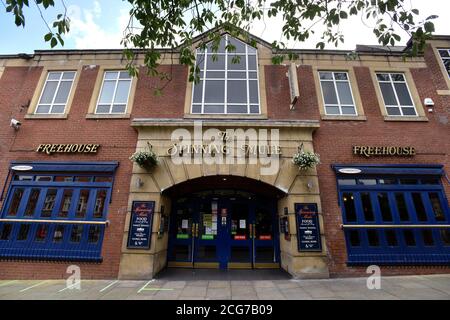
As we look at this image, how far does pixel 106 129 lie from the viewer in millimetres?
8406

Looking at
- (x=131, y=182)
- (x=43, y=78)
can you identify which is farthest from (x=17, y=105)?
(x=131, y=182)

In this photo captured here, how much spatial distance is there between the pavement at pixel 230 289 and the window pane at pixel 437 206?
1.89 m

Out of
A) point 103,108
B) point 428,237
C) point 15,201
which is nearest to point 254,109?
point 103,108

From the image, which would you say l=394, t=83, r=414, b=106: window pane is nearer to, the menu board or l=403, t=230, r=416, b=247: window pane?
l=403, t=230, r=416, b=247: window pane

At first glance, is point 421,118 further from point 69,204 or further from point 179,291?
point 69,204

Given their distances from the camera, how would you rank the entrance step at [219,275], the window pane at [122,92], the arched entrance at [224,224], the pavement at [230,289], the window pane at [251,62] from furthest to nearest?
the window pane at [251,62], the window pane at [122,92], the arched entrance at [224,224], the entrance step at [219,275], the pavement at [230,289]

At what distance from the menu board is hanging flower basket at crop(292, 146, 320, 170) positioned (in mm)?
5072

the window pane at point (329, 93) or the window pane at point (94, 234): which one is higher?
the window pane at point (329, 93)

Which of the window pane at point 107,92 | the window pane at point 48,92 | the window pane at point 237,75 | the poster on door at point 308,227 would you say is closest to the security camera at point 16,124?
the window pane at point 48,92

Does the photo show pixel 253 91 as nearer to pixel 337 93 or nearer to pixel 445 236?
pixel 337 93

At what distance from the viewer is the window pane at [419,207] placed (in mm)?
7613

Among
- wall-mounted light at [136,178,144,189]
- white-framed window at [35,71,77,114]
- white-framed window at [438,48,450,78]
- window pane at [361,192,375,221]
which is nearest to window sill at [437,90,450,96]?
white-framed window at [438,48,450,78]

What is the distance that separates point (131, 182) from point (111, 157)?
1.29m

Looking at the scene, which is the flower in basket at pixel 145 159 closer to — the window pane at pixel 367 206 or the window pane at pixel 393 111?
the window pane at pixel 367 206
